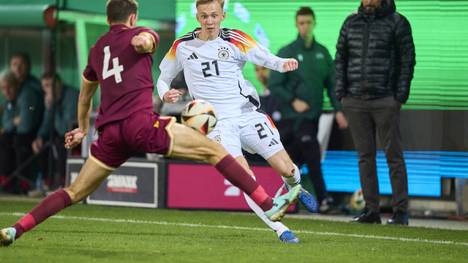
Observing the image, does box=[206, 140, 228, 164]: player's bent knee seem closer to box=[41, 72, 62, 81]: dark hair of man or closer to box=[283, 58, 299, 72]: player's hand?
box=[283, 58, 299, 72]: player's hand

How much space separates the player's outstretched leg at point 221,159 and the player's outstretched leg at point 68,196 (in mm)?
582

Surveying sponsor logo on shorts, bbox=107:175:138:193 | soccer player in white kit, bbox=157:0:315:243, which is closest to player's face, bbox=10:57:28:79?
sponsor logo on shorts, bbox=107:175:138:193

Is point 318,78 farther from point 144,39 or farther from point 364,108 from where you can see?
point 144,39

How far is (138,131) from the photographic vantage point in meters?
8.51

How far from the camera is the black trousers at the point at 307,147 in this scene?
14430mm

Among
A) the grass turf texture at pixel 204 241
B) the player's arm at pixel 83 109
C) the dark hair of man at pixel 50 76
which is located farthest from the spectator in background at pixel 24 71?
the player's arm at pixel 83 109

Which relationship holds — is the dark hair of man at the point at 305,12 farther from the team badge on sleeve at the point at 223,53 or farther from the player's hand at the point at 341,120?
the team badge on sleeve at the point at 223,53

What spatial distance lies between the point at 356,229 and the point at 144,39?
4164mm

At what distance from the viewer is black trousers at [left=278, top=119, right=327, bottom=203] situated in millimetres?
14430

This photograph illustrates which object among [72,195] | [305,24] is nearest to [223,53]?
[72,195]

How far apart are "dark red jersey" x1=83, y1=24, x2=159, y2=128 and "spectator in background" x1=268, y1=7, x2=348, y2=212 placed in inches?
237

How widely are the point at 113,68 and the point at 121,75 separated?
9 centimetres

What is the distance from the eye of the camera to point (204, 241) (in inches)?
393

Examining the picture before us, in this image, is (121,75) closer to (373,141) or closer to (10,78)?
(373,141)
